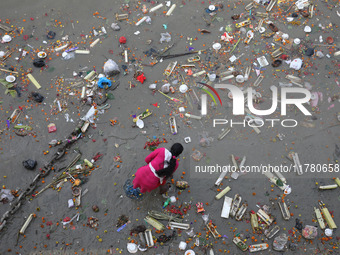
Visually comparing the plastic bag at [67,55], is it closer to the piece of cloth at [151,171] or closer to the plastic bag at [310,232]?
the piece of cloth at [151,171]

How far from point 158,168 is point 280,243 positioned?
309 cm

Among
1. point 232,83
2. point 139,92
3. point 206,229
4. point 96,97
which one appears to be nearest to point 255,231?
point 206,229

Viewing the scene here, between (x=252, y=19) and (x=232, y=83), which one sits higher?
(x=252, y=19)

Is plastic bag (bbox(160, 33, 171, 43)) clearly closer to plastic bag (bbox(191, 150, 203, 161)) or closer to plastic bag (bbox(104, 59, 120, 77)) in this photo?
plastic bag (bbox(104, 59, 120, 77))

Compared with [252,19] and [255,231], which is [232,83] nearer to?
[252,19]

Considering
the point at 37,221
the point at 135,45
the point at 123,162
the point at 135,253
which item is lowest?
the point at 135,253

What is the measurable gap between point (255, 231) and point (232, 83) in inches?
149

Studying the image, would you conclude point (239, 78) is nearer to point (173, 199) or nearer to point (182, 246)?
point (173, 199)

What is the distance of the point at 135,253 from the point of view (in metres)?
6.59

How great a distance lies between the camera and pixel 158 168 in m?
6.28

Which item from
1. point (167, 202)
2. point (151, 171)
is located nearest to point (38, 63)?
point (151, 171)

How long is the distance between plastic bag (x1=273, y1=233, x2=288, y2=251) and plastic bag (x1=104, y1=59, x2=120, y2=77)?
564 centimetres

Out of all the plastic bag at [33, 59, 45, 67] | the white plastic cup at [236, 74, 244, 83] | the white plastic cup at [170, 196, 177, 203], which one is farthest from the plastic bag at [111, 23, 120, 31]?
the white plastic cup at [170, 196, 177, 203]

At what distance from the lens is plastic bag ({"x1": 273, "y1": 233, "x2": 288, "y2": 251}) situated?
21.7 ft
